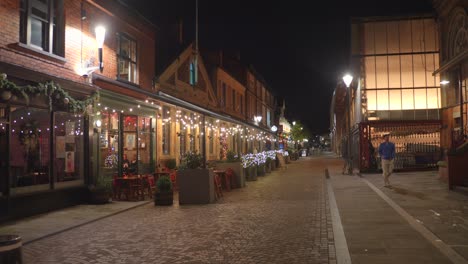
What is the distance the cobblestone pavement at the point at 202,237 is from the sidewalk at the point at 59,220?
0.84 feet

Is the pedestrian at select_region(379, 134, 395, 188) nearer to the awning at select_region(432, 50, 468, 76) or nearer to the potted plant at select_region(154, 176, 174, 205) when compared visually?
the awning at select_region(432, 50, 468, 76)

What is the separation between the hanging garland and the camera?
33.5 feet

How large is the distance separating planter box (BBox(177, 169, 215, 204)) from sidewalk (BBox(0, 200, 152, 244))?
3.93 feet

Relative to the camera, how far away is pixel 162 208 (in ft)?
41.6

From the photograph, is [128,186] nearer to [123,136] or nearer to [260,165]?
[123,136]

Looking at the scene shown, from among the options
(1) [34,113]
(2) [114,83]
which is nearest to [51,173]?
(1) [34,113]

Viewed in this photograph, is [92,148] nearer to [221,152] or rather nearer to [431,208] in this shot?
[431,208]

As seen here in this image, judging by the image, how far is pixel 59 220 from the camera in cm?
1066

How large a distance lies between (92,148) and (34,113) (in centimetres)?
252

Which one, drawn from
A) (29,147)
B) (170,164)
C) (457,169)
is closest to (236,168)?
(170,164)

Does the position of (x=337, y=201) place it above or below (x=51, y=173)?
below

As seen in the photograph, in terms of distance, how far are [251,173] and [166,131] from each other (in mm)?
4275

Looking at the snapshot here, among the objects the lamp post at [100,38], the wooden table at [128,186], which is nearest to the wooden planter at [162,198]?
the wooden table at [128,186]

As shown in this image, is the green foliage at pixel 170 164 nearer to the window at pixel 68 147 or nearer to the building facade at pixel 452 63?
the window at pixel 68 147
